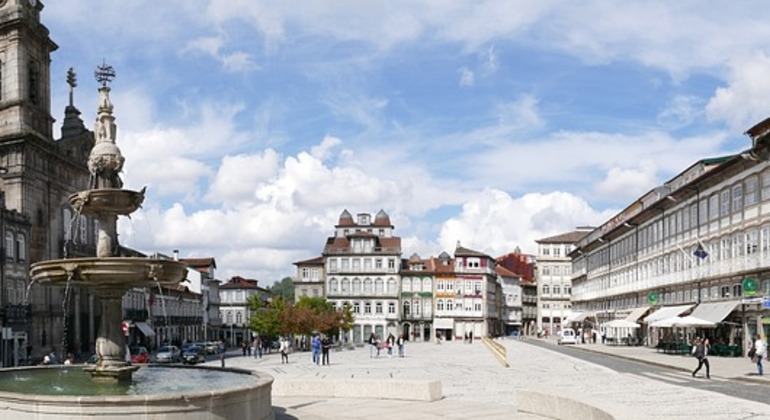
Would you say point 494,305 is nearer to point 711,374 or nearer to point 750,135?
point 750,135

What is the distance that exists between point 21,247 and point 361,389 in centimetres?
3740

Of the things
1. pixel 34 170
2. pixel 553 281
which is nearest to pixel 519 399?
pixel 34 170

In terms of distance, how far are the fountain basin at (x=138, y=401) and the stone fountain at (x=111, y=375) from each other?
13 mm

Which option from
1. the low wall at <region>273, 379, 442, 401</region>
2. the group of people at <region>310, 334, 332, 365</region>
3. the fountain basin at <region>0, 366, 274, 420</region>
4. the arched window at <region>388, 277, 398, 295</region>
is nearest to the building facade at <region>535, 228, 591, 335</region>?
the arched window at <region>388, 277, 398, 295</region>

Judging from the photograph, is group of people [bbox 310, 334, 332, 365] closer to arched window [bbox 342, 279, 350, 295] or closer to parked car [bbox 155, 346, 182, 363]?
parked car [bbox 155, 346, 182, 363]

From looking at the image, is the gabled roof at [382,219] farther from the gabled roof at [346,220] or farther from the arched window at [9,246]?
the arched window at [9,246]

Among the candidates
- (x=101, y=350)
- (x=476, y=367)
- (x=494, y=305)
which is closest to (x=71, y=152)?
(x=476, y=367)

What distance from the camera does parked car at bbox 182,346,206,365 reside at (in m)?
50.9

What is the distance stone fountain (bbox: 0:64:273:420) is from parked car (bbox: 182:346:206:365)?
3302cm

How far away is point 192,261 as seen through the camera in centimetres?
11094

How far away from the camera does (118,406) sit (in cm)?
1159

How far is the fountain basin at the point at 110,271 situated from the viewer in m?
14.3

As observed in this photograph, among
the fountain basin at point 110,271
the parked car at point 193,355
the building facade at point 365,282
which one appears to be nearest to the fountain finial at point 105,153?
the fountain basin at point 110,271

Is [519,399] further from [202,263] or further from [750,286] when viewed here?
[202,263]
